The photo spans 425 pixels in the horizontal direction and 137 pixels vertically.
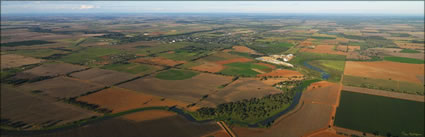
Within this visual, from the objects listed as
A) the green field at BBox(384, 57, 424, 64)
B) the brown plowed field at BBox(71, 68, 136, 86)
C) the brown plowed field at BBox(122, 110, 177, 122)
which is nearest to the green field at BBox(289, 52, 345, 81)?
the green field at BBox(384, 57, 424, 64)

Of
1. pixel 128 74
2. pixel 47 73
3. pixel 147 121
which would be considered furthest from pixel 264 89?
pixel 47 73

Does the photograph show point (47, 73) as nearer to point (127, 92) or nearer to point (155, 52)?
point (127, 92)

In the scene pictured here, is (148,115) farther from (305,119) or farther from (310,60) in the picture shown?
(310,60)

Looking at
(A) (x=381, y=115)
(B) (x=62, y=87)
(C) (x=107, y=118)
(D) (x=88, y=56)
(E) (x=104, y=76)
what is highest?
(D) (x=88, y=56)

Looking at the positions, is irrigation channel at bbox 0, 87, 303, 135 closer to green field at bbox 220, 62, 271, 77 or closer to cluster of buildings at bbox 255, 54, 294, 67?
green field at bbox 220, 62, 271, 77

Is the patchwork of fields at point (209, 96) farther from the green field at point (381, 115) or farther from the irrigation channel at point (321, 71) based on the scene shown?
the green field at point (381, 115)

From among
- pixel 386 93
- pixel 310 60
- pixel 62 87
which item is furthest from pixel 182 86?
pixel 310 60
